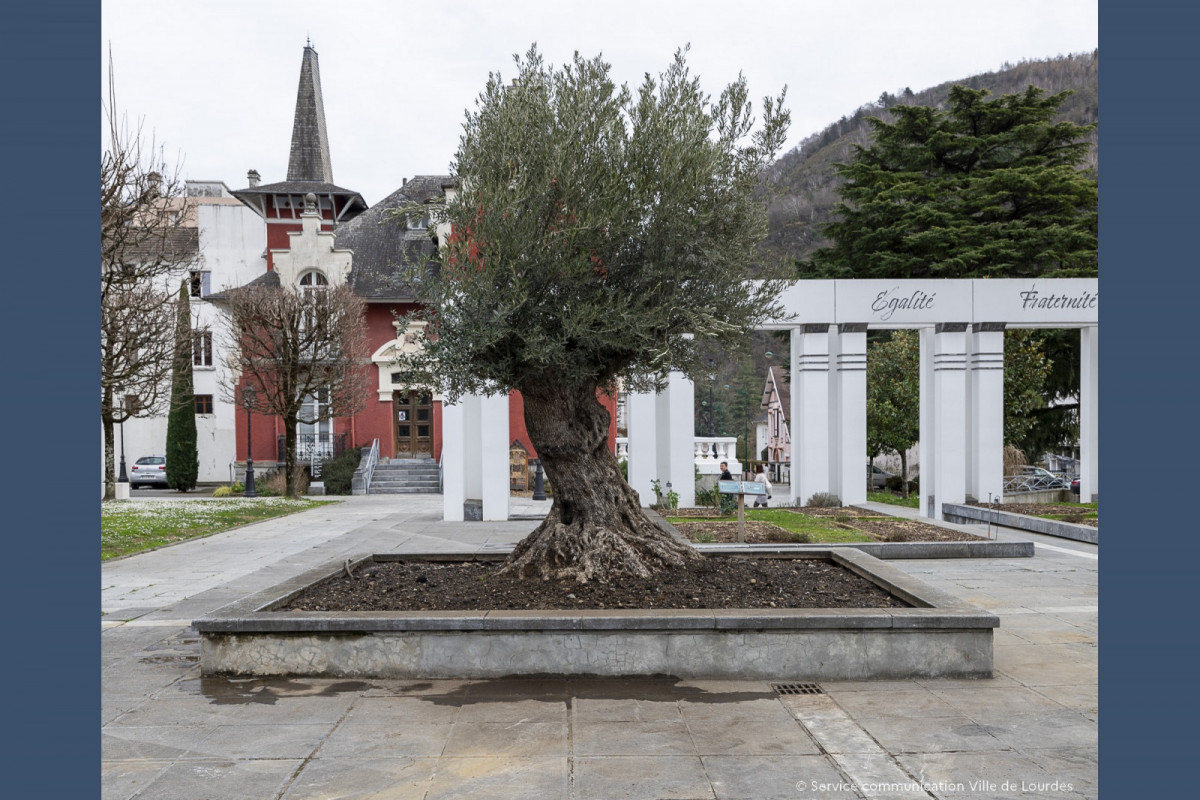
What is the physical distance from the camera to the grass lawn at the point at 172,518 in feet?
49.4

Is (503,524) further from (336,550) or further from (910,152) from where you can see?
(910,152)

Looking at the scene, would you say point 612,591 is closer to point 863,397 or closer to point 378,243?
point 863,397

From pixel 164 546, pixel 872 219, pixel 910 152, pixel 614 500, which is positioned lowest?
pixel 164 546

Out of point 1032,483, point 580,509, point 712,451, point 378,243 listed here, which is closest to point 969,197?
point 1032,483

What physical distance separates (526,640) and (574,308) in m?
2.41

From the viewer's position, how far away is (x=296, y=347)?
27.3 metres

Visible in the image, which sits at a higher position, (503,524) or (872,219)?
(872,219)

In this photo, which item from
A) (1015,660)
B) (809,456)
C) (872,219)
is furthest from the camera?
(872,219)

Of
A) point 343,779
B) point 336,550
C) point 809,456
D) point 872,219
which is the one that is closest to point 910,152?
point 872,219

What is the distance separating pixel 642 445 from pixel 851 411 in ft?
15.9

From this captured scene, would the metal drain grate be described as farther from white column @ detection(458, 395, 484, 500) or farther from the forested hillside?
the forested hillside

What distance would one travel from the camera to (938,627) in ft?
19.6

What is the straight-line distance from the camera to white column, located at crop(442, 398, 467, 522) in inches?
641

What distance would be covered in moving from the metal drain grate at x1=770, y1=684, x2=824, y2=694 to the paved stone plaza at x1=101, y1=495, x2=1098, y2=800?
2.4 inches
